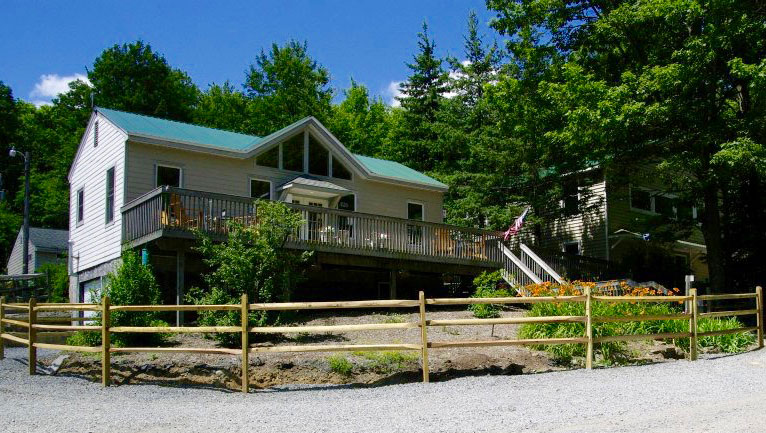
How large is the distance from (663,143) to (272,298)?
1317cm

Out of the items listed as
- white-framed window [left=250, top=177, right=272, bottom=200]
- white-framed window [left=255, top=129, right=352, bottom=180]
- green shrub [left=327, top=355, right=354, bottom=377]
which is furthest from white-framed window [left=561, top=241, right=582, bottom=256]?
green shrub [left=327, top=355, right=354, bottom=377]

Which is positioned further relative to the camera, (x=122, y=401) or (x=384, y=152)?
(x=384, y=152)

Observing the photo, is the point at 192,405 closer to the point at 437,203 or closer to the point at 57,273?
the point at 437,203

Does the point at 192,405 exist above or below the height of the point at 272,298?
below

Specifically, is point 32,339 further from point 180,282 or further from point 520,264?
point 520,264

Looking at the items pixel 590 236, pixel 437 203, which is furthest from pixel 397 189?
pixel 590 236

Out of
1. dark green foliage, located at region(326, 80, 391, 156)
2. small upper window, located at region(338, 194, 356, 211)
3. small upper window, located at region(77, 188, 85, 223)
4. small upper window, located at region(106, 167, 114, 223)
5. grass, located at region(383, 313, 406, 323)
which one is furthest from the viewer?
dark green foliage, located at region(326, 80, 391, 156)

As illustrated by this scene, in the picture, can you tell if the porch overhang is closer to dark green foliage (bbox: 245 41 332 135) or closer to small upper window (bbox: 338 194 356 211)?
small upper window (bbox: 338 194 356 211)

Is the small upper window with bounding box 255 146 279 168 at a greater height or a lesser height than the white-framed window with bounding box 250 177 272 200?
greater

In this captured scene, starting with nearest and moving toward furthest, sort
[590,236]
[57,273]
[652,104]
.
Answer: [652,104], [590,236], [57,273]

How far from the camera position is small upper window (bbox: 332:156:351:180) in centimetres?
2500

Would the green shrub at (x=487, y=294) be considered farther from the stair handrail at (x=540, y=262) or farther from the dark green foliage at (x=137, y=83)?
the dark green foliage at (x=137, y=83)

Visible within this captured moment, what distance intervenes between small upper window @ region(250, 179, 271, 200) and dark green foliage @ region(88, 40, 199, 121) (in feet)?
86.0

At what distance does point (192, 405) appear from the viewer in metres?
10.1
